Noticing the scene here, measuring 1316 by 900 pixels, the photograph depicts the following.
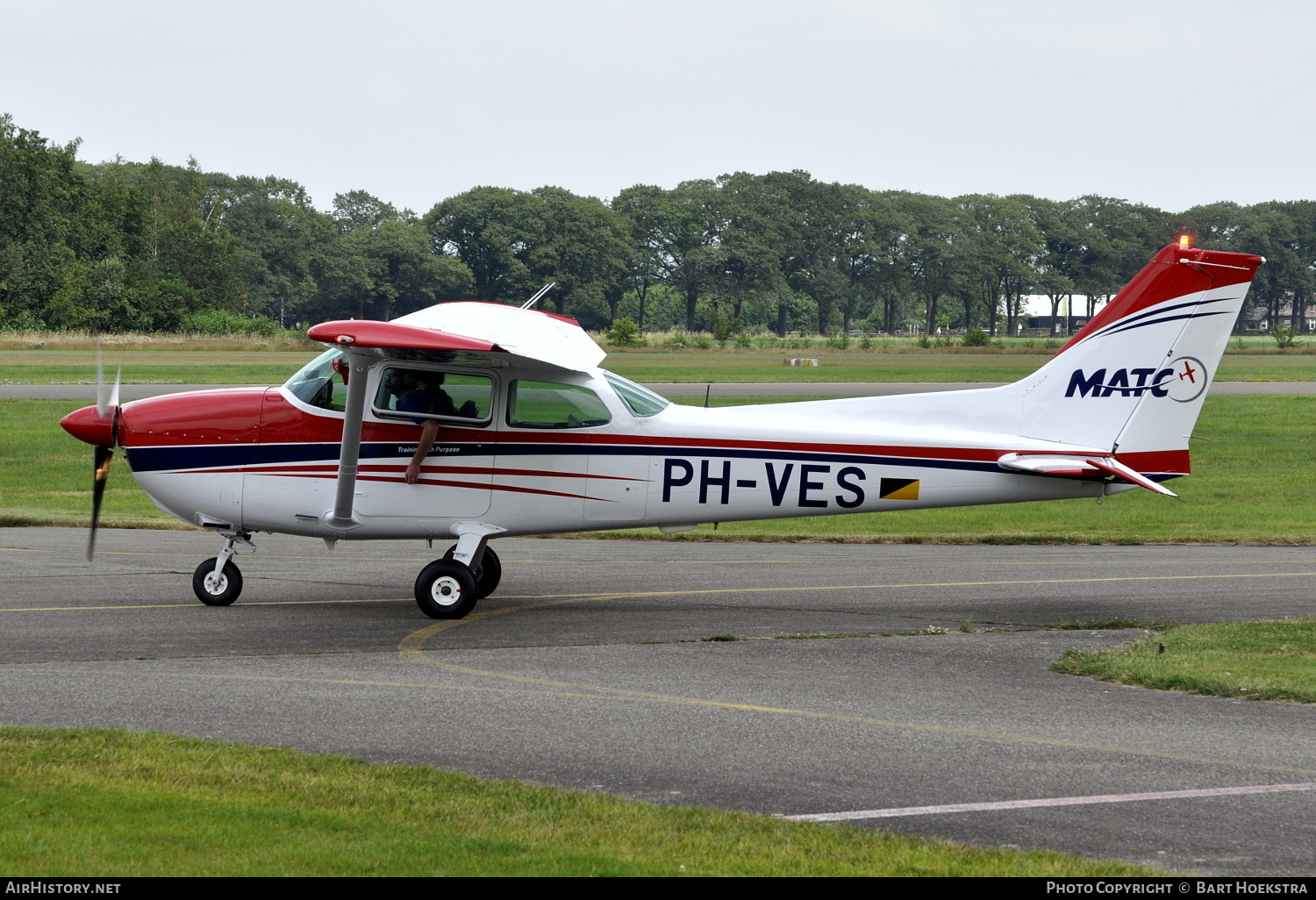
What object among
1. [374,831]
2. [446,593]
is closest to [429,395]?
[446,593]

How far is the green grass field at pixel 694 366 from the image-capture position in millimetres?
48906

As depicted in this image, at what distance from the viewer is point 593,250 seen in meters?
96.1

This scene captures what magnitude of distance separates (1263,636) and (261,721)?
795 centimetres

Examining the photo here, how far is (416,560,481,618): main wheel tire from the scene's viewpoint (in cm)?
1182

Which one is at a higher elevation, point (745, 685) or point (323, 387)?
point (323, 387)

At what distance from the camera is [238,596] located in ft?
41.7

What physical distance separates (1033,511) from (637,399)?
11549 mm

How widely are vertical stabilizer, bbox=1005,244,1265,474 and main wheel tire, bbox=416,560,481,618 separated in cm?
557

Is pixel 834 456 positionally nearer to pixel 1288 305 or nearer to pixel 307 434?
pixel 307 434

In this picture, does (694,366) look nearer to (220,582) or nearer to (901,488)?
(901,488)

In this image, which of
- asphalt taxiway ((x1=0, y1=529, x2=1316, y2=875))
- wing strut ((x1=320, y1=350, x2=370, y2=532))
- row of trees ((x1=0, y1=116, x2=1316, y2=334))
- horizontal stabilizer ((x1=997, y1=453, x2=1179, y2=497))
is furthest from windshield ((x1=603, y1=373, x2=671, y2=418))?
row of trees ((x1=0, y1=116, x2=1316, y2=334))

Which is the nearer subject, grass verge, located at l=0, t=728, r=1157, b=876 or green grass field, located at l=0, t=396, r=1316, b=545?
grass verge, located at l=0, t=728, r=1157, b=876

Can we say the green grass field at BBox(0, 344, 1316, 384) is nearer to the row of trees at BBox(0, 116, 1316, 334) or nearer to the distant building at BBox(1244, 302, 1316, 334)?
the row of trees at BBox(0, 116, 1316, 334)

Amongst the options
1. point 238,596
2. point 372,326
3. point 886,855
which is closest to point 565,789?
point 886,855
